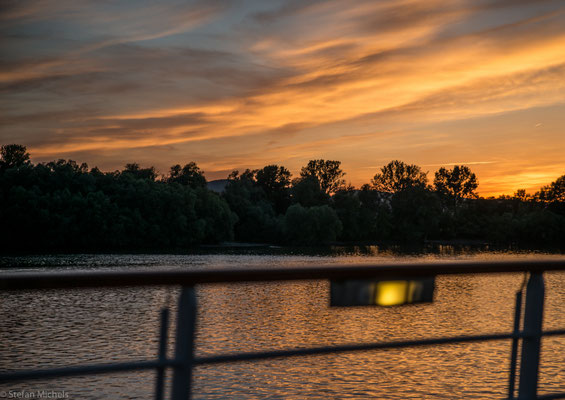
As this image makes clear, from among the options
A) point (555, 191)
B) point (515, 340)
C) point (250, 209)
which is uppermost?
point (555, 191)

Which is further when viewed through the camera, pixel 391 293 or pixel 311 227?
pixel 311 227

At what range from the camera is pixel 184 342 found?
1946 millimetres

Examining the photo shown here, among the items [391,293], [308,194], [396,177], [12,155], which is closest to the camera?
[391,293]

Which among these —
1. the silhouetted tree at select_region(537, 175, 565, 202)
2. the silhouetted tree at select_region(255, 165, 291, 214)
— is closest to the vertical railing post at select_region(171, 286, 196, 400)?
the silhouetted tree at select_region(537, 175, 565, 202)

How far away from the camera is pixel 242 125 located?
226 ft

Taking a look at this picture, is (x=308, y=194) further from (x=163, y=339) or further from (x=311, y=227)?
(x=163, y=339)

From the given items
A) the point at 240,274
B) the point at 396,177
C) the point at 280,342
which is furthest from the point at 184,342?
the point at 396,177

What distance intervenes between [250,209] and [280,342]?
240 ft

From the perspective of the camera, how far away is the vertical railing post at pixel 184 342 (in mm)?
1943

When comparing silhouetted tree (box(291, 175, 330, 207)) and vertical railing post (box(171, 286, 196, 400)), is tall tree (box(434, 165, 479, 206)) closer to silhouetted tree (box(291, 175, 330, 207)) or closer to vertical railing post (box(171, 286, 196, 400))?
silhouetted tree (box(291, 175, 330, 207))

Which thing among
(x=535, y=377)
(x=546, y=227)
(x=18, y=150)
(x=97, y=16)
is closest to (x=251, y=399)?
(x=535, y=377)

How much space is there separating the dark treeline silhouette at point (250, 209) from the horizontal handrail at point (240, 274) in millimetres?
72796

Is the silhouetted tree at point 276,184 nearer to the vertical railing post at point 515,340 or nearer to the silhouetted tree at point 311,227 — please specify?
the silhouetted tree at point 311,227

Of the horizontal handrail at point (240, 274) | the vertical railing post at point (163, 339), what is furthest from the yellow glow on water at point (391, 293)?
the vertical railing post at point (163, 339)
